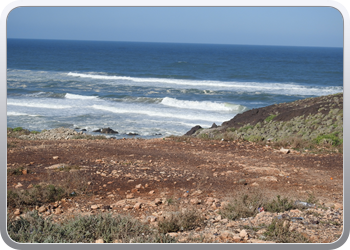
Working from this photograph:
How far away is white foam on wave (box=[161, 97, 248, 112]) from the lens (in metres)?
25.6

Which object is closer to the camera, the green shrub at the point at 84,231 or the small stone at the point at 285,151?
the green shrub at the point at 84,231

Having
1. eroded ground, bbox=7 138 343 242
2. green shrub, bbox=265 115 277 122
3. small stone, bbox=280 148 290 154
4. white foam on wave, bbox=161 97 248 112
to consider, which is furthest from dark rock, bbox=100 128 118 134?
small stone, bbox=280 148 290 154

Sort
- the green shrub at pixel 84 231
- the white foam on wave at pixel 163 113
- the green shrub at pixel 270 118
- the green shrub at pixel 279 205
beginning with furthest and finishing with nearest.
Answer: the white foam on wave at pixel 163 113
the green shrub at pixel 270 118
the green shrub at pixel 279 205
the green shrub at pixel 84 231

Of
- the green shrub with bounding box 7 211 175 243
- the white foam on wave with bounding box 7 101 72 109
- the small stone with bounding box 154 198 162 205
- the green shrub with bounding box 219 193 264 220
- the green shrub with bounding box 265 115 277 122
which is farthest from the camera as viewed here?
the white foam on wave with bounding box 7 101 72 109

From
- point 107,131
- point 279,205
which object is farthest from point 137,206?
point 107,131

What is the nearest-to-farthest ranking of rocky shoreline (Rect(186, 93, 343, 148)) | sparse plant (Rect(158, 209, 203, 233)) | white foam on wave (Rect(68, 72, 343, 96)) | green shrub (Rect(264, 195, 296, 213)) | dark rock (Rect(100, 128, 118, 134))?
sparse plant (Rect(158, 209, 203, 233))
green shrub (Rect(264, 195, 296, 213))
rocky shoreline (Rect(186, 93, 343, 148))
dark rock (Rect(100, 128, 118, 134))
white foam on wave (Rect(68, 72, 343, 96))

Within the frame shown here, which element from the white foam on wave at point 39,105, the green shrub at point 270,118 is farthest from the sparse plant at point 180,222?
the white foam on wave at point 39,105

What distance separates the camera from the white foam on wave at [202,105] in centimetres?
2556

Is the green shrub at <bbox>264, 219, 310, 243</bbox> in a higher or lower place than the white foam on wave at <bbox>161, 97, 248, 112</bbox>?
lower

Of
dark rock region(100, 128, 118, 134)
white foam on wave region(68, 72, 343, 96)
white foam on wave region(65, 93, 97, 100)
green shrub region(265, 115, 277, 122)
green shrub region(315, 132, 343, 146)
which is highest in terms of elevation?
white foam on wave region(68, 72, 343, 96)

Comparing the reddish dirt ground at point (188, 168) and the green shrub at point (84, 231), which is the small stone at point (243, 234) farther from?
the reddish dirt ground at point (188, 168)

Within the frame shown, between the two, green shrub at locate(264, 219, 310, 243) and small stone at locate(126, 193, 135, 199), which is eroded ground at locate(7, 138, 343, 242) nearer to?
small stone at locate(126, 193, 135, 199)

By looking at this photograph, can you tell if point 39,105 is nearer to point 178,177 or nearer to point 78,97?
point 78,97

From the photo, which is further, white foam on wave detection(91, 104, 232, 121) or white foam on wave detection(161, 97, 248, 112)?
white foam on wave detection(161, 97, 248, 112)
